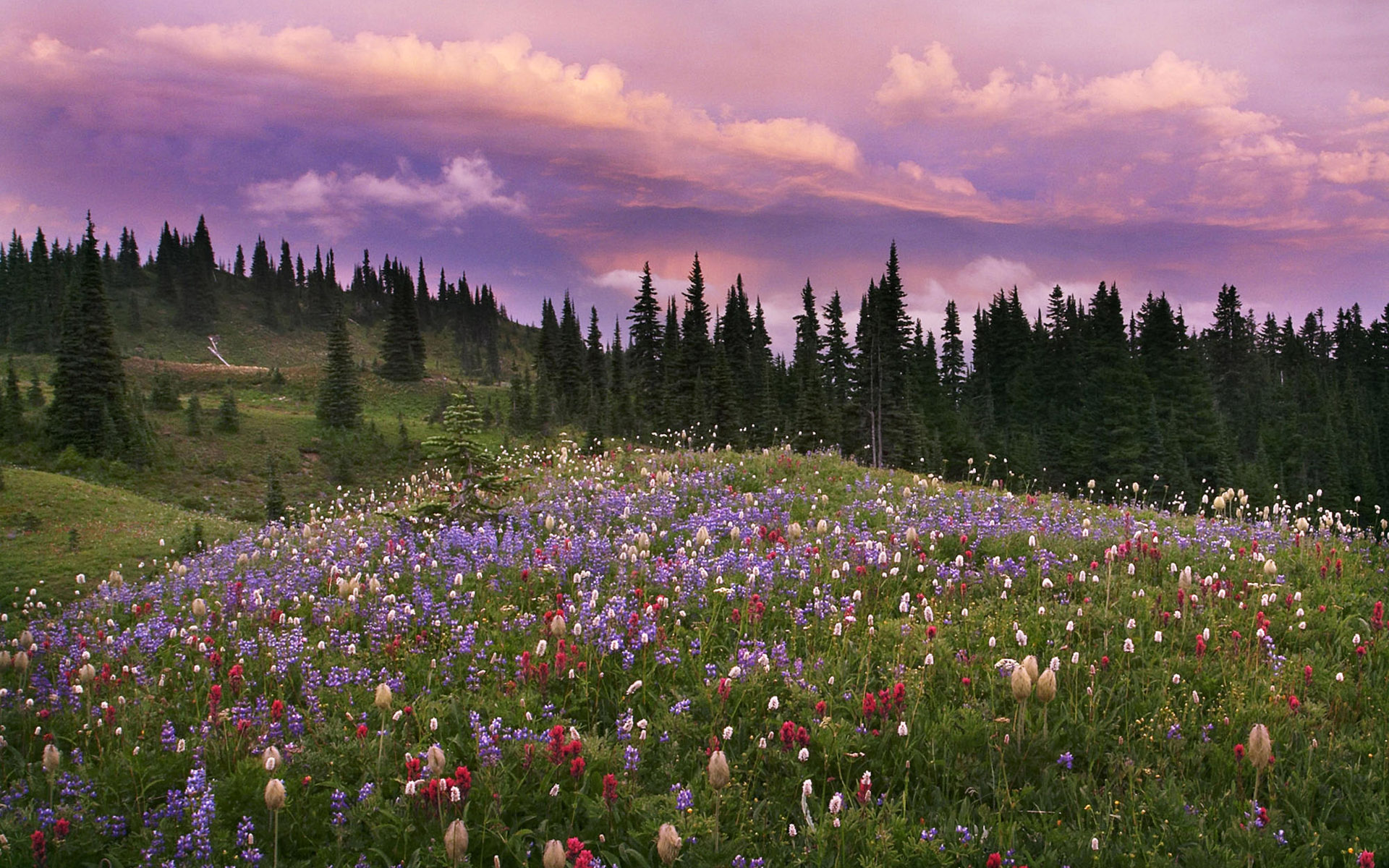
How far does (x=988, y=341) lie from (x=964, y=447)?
120 feet

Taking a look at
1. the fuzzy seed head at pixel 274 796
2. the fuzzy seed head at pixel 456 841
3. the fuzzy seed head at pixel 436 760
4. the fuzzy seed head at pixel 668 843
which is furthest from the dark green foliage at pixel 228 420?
the fuzzy seed head at pixel 668 843

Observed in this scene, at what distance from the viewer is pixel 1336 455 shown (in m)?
77.4

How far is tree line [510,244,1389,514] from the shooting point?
63.2m

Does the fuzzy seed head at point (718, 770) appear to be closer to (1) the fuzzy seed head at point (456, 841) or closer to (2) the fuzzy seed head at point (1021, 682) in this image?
(1) the fuzzy seed head at point (456, 841)

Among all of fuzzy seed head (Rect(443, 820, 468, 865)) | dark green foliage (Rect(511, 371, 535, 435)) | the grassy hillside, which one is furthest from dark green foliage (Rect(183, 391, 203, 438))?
fuzzy seed head (Rect(443, 820, 468, 865))

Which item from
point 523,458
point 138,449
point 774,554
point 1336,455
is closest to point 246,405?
point 138,449

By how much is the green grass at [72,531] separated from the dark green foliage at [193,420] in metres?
21.8

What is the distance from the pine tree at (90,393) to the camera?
137 feet

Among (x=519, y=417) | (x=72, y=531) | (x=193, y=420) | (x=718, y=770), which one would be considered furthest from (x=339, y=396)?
(x=718, y=770)

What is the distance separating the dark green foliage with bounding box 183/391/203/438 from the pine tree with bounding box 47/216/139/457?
5343 mm

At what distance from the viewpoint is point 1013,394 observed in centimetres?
9919

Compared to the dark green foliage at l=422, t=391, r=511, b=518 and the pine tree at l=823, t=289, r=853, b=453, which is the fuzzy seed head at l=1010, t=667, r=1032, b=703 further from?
the pine tree at l=823, t=289, r=853, b=453

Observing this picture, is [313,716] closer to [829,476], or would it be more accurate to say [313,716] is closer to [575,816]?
[575,816]

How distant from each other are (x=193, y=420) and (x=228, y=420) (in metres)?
2.33
